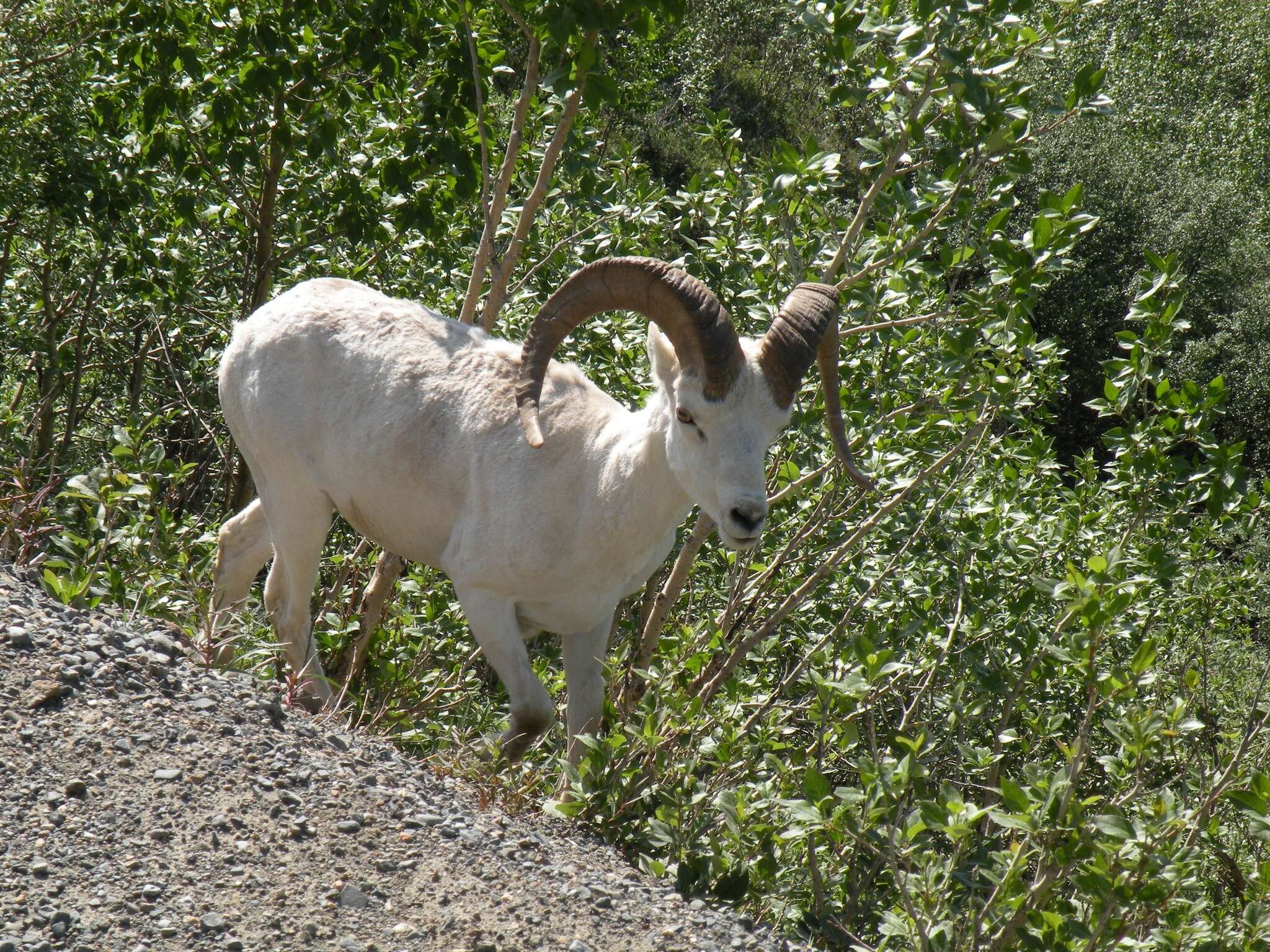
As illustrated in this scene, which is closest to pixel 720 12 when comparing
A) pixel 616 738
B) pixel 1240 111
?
pixel 1240 111

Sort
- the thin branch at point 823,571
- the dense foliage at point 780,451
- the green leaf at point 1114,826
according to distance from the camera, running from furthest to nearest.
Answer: the thin branch at point 823,571, the dense foliage at point 780,451, the green leaf at point 1114,826

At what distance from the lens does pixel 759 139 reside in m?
28.5

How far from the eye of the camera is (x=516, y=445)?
559 cm

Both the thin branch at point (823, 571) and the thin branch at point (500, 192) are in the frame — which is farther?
the thin branch at point (500, 192)

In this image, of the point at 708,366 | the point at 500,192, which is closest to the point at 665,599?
the point at 708,366

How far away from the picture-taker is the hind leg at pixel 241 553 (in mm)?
6762

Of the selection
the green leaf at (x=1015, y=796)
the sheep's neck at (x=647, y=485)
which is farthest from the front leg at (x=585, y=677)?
the green leaf at (x=1015, y=796)

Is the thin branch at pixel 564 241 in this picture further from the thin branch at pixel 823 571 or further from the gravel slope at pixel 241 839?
the gravel slope at pixel 241 839

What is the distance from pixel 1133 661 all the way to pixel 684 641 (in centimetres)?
201

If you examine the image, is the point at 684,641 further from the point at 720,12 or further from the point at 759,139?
the point at 720,12

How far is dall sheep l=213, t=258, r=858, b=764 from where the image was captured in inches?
193

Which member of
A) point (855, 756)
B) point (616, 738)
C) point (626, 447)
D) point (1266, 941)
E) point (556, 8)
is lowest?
point (855, 756)

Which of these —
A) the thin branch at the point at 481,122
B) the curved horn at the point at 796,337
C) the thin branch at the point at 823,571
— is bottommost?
the thin branch at the point at 823,571

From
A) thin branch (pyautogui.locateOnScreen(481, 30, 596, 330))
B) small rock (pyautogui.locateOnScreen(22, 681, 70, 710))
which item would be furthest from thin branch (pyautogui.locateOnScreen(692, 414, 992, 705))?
small rock (pyautogui.locateOnScreen(22, 681, 70, 710))
